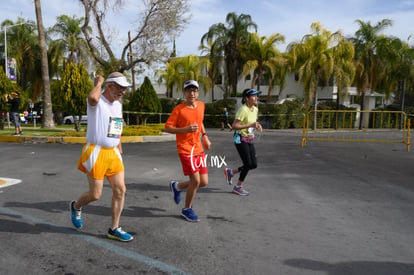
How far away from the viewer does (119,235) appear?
12.0 feet

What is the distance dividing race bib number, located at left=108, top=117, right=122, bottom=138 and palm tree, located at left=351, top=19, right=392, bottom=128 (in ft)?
99.1

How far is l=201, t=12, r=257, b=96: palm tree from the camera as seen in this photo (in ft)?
104

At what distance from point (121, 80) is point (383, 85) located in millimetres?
39890

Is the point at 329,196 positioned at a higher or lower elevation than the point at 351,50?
lower

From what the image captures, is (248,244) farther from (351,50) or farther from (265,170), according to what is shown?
(351,50)

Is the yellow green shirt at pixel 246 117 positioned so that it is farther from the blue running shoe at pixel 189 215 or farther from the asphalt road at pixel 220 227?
the blue running shoe at pixel 189 215

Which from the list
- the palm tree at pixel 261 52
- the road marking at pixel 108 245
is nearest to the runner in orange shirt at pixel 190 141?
the road marking at pixel 108 245

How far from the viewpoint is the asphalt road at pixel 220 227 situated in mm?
3182

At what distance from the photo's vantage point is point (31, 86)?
36.4 meters

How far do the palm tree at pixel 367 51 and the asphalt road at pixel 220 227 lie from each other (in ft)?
84.6

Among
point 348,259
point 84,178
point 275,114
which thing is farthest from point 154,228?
point 275,114

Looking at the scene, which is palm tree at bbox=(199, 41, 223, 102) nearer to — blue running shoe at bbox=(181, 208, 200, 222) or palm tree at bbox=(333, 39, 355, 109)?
palm tree at bbox=(333, 39, 355, 109)

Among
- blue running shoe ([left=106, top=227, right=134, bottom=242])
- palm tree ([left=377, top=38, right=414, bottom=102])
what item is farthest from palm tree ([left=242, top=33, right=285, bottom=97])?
blue running shoe ([left=106, top=227, right=134, bottom=242])

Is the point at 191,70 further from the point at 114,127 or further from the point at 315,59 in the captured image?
the point at 114,127
